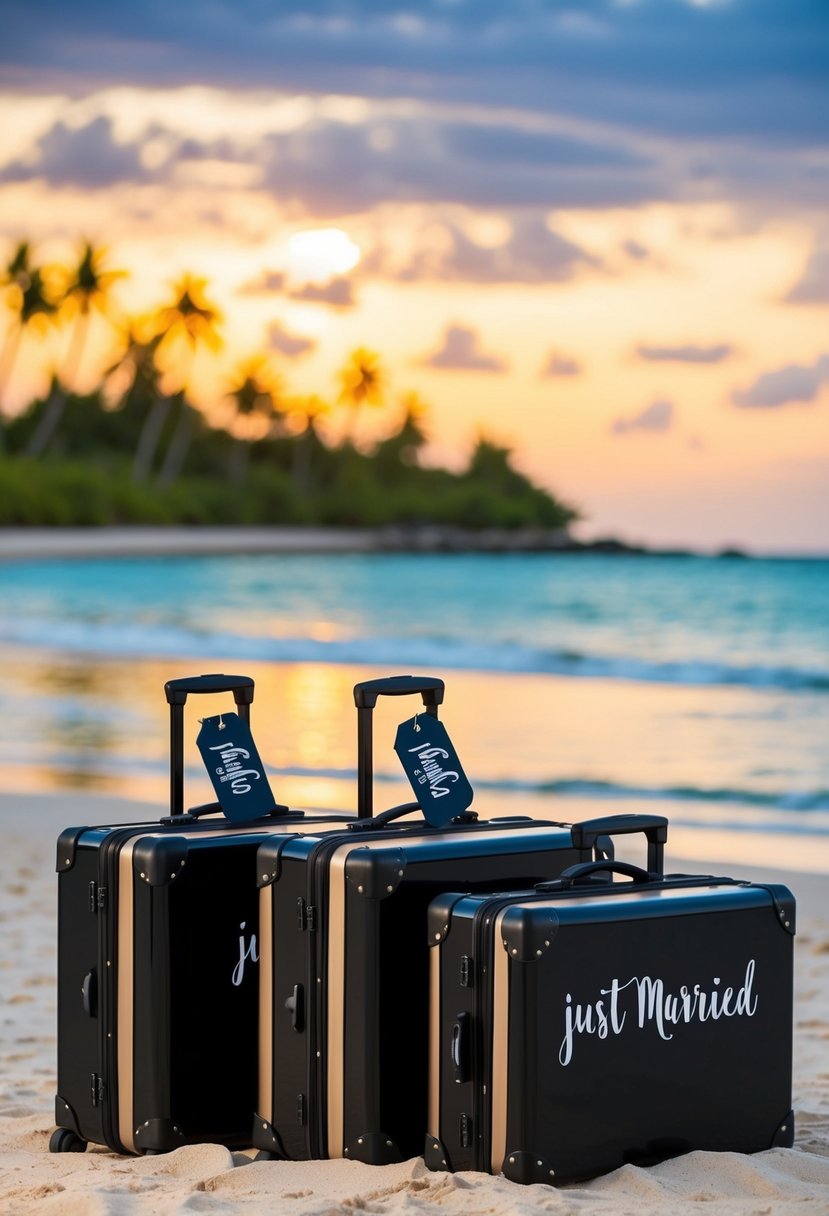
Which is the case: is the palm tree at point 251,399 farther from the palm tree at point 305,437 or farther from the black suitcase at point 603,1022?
the black suitcase at point 603,1022

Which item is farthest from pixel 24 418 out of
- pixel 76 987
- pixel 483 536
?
pixel 76 987

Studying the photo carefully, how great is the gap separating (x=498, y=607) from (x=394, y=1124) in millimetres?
37941

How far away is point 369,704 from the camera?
2916 millimetres

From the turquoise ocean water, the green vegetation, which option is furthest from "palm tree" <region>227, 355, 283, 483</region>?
the turquoise ocean water

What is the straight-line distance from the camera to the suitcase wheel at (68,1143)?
10.00 feet

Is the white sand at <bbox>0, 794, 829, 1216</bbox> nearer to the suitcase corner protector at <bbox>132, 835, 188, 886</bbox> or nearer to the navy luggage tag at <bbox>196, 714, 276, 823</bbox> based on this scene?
the suitcase corner protector at <bbox>132, 835, 188, 886</bbox>

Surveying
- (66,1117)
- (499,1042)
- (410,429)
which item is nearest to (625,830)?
(499,1042)

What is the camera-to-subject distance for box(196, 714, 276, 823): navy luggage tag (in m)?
3.04

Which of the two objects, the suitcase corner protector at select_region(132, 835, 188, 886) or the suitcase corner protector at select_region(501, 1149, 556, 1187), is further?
the suitcase corner protector at select_region(132, 835, 188, 886)

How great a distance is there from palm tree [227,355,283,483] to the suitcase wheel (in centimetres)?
7587

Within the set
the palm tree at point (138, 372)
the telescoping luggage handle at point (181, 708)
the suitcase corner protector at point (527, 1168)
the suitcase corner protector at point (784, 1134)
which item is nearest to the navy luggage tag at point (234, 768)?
the telescoping luggage handle at point (181, 708)

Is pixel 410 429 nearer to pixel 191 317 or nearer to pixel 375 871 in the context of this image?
pixel 191 317

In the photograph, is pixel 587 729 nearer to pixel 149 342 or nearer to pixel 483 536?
pixel 149 342

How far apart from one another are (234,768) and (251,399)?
7675 cm
